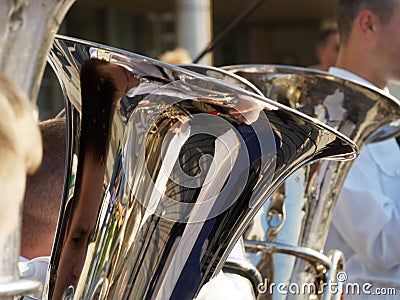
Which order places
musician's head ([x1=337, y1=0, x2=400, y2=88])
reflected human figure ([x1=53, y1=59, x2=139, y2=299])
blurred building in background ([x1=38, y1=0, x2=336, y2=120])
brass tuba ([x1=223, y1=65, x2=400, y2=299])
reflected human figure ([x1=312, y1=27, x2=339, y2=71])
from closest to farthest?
reflected human figure ([x1=53, y1=59, x2=139, y2=299]), brass tuba ([x1=223, y1=65, x2=400, y2=299]), musician's head ([x1=337, y1=0, x2=400, y2=88]), reflected human figure ([x1=312, y1=27, x2=339, y2=71]), blurred building in background ([x1=38, y1=0, x2=336, y2=120])

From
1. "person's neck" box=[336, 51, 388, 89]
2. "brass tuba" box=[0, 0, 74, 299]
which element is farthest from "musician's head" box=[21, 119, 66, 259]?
"person's neck" box=[336, 51, 388, 89]

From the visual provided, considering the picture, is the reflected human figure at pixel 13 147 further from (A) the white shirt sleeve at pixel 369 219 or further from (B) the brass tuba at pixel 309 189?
(A) the white shirt sleeve at pixel 369 219

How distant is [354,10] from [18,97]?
76.1 inches

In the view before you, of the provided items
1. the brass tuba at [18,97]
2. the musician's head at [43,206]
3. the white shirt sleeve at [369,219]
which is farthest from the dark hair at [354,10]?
the brass tuba at [18,97]

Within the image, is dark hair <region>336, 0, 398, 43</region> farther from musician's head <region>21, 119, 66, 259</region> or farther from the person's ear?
musician's head <region>21, 119, 66, 259</region>

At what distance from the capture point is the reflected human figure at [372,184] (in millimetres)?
2189

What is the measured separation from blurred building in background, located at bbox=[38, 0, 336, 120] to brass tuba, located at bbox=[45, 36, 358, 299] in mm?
4662

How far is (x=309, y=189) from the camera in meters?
1.89

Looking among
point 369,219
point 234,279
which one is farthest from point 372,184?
point 234,279

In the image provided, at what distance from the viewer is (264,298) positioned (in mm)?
1774

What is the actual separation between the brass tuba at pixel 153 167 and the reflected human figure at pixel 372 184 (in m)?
1.06

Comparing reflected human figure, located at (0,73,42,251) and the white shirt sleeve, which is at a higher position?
the white shirt sleeve

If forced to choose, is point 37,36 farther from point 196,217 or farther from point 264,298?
point 264,298

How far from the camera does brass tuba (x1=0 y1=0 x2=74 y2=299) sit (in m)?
0.60
